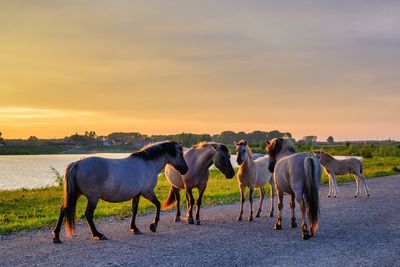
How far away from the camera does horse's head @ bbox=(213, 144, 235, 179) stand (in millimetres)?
10586

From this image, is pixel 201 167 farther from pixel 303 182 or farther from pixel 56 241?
pixel 56 241

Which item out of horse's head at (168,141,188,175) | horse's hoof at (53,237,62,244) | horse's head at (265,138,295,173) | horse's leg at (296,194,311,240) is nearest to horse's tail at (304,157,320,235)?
horse's leg at (296,194,311,240)

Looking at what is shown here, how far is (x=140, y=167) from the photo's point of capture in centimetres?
940

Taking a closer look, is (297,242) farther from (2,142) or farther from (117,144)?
(2,142)

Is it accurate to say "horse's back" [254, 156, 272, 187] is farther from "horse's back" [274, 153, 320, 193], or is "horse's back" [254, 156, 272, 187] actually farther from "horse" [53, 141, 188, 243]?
"horse" [53, 141, 188, 243]

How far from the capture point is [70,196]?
325 inches

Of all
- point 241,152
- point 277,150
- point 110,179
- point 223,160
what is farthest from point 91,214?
point 277,150

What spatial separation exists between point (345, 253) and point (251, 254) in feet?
5.45

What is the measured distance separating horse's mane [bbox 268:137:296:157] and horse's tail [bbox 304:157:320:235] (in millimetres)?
1886

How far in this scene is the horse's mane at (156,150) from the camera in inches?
385

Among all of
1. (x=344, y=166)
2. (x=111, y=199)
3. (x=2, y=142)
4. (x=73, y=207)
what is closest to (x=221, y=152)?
(x=111, y=199)

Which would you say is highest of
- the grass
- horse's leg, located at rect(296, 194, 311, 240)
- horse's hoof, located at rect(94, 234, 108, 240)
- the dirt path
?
horse's leg, located at rect(296, 194, 311, 240)

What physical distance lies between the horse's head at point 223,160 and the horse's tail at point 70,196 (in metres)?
3.67

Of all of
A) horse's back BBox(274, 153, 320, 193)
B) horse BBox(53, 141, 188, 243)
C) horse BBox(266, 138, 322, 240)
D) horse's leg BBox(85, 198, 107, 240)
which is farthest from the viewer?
horse's back BBox(274, 153, 320, 193)
